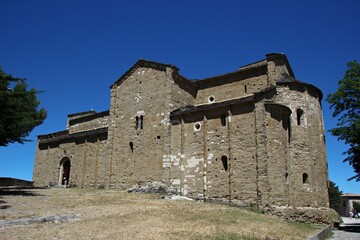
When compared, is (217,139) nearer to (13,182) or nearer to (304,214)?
(304,214)

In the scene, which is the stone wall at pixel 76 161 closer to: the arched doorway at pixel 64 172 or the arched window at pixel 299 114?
the arched doorway at pixel 64 172

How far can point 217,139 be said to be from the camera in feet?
74.1

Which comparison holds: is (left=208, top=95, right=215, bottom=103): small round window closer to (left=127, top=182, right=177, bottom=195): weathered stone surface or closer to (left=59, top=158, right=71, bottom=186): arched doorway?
(left=127, top=182, right=177, bottom=195): weathered stone surface

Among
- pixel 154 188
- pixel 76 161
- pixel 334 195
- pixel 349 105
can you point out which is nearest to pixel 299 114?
pixel 349 105

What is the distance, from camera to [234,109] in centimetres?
2233

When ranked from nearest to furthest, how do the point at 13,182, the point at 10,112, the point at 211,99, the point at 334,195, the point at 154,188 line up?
the point at 10,112
the point at 154,188
the point at 211,99
the point at 13,182
the point at 334,195

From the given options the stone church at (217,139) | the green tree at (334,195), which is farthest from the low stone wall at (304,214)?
the green tree at (334,195)

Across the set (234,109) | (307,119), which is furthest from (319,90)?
(234,109)

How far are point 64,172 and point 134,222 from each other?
22.0 m

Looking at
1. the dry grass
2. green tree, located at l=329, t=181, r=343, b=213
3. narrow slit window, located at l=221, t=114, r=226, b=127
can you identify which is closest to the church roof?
narrow slit window, located at l=221, t=114, r=226, b=127

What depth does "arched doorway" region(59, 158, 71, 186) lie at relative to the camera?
1272 inches

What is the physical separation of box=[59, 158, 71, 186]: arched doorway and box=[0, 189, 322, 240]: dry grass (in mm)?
13182

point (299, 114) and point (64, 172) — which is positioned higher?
point (299, 114)

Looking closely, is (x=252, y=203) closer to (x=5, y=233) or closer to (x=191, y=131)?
(x=191, y=131)
